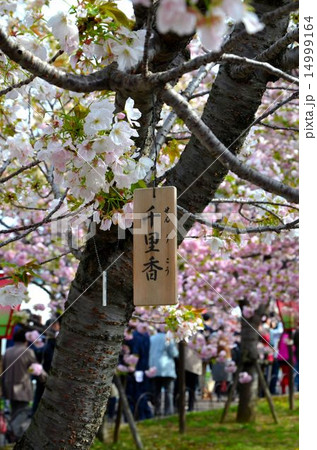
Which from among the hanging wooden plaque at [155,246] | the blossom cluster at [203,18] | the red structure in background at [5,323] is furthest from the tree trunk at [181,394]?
the blossom cluster at [203,18]

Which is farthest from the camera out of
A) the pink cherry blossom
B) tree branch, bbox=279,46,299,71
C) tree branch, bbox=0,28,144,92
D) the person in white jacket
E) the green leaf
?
the person in white jacket

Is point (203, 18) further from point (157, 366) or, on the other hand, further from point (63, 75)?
point (157, 366)

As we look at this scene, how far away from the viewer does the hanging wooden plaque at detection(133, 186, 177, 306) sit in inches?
98.8

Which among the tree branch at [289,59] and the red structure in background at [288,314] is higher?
the tree branch at [289,59]

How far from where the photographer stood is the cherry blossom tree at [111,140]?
2051 mm

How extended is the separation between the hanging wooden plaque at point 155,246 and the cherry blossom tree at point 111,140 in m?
0.08

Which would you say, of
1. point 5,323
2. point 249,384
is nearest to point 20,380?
point 5,323

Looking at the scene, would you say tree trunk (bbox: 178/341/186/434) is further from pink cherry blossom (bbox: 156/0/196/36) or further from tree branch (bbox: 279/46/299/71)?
pink cherry blossom (bbox: 156/0/196/36)

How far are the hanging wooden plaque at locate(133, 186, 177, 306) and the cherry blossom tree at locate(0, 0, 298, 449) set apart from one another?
78mm

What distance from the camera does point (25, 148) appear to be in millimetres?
3410

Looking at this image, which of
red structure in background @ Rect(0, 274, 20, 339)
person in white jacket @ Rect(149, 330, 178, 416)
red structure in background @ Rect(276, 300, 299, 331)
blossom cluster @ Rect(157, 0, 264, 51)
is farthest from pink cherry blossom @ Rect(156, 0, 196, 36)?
person in white jacket @ Rect(149, 330, 178, 416)

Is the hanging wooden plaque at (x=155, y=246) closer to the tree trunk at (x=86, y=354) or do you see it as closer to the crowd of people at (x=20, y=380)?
the tree trunk at (x=86, y=354)

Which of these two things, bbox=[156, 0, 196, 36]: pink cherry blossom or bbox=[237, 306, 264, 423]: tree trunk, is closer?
bbox=[156, 0, 196, 36]: pink cherry blossom

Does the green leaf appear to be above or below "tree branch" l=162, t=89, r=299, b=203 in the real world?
above
